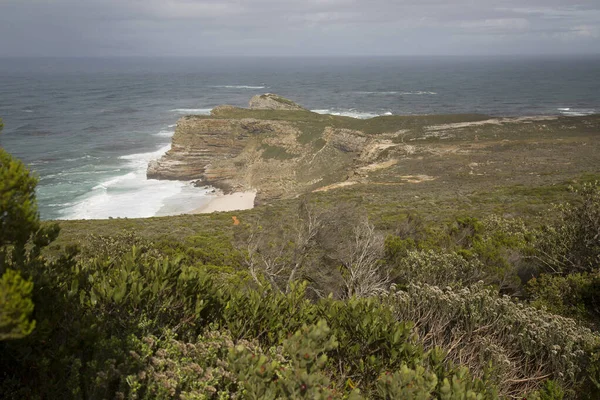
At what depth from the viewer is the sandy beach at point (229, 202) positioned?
138 ft

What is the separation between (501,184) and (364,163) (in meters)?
15.2

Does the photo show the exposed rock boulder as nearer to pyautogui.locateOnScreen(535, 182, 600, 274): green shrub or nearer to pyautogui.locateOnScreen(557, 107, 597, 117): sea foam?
pyautogui.locateOnScreen(557, 107, 597, 117): sea foam

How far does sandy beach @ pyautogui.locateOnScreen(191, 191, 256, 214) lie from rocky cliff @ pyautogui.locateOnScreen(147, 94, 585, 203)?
133 cm

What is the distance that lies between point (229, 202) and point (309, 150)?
41.7ft

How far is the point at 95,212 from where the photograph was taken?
39906 mm

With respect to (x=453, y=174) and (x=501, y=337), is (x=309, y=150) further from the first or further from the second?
(x=501, y=337)

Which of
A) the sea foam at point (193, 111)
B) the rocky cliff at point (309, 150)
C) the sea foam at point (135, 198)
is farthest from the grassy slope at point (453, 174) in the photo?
the sea foam at point (193, 111)

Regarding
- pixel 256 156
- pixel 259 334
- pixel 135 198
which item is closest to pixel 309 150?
pixel 256 156

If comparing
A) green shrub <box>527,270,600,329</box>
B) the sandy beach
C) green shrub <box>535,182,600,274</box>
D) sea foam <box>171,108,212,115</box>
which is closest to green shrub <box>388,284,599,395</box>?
green shrub <box>527,270,600,329</box>

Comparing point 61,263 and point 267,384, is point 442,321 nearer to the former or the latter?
point 267,384

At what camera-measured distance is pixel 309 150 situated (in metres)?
50.7

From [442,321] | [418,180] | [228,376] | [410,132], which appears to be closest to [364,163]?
[418,180]

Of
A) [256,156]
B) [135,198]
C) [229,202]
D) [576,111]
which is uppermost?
[576,111]

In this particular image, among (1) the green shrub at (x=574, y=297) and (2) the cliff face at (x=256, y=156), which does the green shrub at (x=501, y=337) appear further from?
(2) the cliff face at (x=256, y=156)
